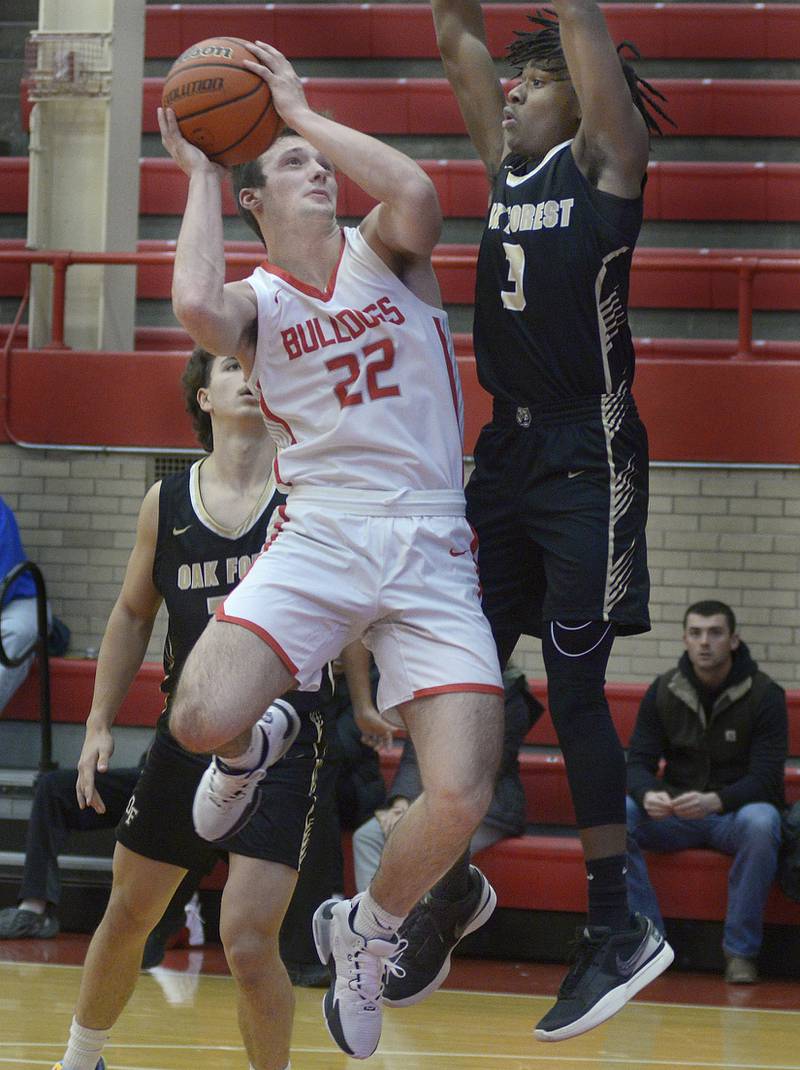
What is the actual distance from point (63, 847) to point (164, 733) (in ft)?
10.5

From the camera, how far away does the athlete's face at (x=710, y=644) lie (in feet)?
22.9

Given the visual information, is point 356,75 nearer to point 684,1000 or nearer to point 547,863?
point 547,863

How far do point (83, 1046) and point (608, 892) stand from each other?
5.49 ft

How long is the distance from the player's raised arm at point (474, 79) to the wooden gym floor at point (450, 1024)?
10.1 ft

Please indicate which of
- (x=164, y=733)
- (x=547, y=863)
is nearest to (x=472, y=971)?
(x=547, y=863)

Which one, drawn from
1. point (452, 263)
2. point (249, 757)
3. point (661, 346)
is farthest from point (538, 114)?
point (661, 346)

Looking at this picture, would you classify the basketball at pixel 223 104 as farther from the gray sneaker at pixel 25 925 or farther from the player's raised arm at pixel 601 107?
the gray sneaker at pixel 25 925

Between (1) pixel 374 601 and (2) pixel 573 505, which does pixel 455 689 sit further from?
(2) pixel 573 505

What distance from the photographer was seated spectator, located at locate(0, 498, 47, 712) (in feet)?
25.7

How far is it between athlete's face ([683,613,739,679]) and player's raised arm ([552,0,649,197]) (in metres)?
3.47

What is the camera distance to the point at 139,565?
4750mm

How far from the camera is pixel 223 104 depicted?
387 centimetres

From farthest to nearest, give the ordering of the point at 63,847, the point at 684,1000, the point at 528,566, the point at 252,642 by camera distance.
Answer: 1. the point at 63,847
2. the point at 684,1000
3. the point at 528,566
4. the point at 252,642

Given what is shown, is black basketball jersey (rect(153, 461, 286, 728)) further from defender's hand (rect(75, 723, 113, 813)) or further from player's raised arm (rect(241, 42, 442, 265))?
player's raised arm (rect(241, 42, 442, 265))
